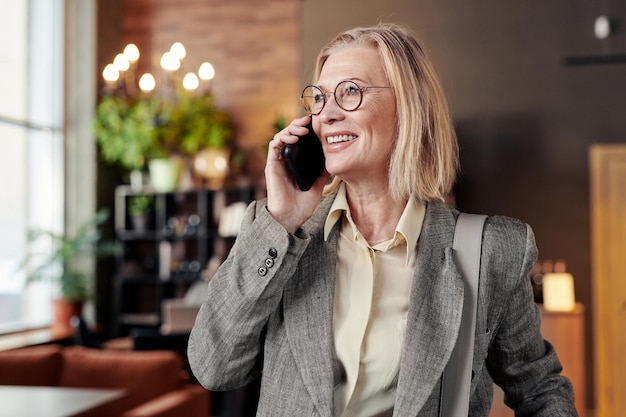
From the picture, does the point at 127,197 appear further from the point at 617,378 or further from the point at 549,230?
the point at 617,378

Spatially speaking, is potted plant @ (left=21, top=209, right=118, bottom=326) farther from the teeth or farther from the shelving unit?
the teeth

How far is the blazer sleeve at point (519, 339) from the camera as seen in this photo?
1.48m

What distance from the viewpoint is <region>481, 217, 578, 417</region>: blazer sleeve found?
148 centimetres

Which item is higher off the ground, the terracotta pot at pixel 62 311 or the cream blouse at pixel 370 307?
the cream blouse at pixel 370 307

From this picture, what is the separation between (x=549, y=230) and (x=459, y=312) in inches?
265

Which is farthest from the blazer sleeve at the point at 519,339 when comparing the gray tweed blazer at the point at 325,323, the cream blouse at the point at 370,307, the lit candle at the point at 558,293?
the lit candle at the point at 558,293

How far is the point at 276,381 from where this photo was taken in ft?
4.81

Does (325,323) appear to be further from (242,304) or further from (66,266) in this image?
(66,266)

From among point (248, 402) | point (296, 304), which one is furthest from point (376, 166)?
point (248, 402)

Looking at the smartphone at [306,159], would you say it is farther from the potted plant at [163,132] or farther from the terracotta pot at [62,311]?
the terracotta pot at [62,311]

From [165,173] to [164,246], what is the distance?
2.85ft

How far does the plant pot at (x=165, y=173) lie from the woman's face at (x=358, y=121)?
26.4 ft

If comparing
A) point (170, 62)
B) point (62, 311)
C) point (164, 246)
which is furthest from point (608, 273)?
point (62, 311)

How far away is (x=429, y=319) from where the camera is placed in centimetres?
146
